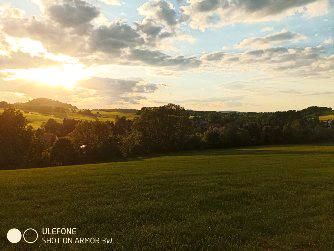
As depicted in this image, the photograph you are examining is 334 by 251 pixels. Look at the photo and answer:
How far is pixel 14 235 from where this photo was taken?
54.2 ft

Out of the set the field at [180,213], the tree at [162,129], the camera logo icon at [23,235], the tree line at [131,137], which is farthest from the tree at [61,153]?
the camera logo icon at [23,235]

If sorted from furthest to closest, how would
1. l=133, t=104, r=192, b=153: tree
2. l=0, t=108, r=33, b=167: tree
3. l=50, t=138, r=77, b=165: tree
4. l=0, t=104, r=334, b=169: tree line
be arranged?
l=133, t=104, r=192, b=153: tree, l=50, t=138, r=77, b=165: tree, l=0, t=104, r=334, b=169: tree line, l=0, t=108, r=33, b=167: tree

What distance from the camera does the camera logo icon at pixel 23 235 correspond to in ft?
52.8

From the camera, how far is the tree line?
9119 cm

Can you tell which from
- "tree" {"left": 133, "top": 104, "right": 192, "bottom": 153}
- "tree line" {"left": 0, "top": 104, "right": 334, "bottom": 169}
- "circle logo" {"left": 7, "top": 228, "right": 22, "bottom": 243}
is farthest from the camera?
"tree" {"left": 133, "top": 104, "right": 192, "bottom": 153}

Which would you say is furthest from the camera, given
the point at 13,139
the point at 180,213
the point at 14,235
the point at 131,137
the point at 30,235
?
the point at 131,137

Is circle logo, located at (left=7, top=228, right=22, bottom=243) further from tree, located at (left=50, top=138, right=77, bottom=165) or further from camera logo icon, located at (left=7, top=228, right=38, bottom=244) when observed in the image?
tree, located at (left=50, top=138, right=77, bottom=165)

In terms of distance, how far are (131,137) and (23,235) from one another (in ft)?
358

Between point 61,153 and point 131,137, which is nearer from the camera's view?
point 61,153

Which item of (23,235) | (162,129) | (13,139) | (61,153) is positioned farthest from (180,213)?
(162,129)

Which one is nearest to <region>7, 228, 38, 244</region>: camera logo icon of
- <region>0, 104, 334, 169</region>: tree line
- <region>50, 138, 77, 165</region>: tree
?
<region>0, 104, 334, 169</region>: tree line

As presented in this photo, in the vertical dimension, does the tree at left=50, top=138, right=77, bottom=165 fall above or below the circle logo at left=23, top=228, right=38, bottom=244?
below

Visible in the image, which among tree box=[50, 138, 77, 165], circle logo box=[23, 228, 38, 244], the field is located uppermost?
circle logo box=[23, 228, 38, 244]

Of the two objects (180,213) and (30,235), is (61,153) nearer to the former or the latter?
(180,213)
